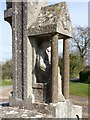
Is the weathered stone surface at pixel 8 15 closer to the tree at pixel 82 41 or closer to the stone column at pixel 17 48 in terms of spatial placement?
the stone column at pixel 17 48

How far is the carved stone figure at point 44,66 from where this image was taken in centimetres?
576

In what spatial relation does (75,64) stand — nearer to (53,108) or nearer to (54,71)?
(54,71)

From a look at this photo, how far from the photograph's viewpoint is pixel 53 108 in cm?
518

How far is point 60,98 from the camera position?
574 centimetres

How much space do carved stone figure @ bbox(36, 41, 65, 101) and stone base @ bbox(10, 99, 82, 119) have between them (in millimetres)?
332

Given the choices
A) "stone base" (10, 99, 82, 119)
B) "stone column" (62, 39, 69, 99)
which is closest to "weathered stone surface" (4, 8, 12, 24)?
"stone column" (62, 39, 69, 99)

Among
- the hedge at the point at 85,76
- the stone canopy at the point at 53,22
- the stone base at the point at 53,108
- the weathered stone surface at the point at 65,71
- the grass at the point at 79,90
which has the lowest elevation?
the grass at the point at 79,90

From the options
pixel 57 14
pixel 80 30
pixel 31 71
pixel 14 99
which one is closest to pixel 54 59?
pixel 31 71

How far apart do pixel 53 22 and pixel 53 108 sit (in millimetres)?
2194

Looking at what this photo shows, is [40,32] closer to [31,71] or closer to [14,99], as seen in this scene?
[31,71]

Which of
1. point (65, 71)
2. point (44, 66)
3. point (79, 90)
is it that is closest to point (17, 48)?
point (44, 66)

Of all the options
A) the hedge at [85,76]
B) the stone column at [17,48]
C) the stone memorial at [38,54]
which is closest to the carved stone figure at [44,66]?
the stone memorial at [38,54]

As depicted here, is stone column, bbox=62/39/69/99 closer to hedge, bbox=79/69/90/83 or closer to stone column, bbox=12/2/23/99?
stone column, bbox=12/2/23/99

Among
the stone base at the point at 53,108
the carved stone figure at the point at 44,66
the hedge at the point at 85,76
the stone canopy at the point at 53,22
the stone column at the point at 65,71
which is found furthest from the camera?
the hedge at the point at 85,76
